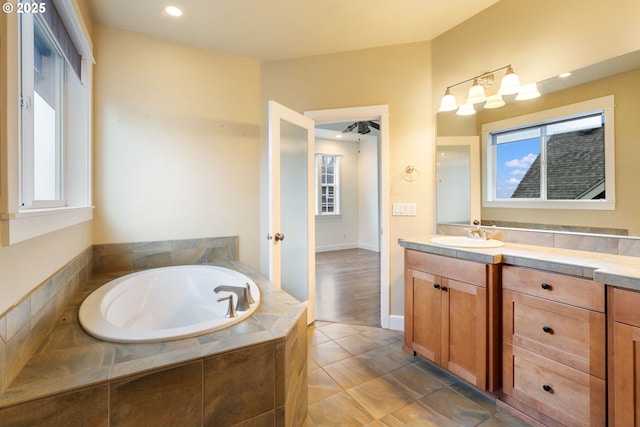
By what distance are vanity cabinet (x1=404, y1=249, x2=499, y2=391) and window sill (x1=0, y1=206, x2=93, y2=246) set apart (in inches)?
81.6

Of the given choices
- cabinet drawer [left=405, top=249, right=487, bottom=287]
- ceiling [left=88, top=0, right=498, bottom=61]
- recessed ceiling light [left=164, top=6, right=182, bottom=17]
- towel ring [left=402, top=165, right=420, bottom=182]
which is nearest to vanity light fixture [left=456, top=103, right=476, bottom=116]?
towel ring [left=402, top=165, right=420, bottom=182]

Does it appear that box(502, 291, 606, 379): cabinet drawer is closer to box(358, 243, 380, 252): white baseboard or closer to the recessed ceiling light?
the recessed ceiling light

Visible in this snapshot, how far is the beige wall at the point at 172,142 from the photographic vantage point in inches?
91.7

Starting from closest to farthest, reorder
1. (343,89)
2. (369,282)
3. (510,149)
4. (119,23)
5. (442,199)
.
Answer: (510,149) < (119,23) < (442,199) < (343,89) < (369,282)

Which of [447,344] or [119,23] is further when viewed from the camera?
[119,23]

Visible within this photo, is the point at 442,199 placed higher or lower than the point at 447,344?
higher

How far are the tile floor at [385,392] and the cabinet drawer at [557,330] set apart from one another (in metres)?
0.46

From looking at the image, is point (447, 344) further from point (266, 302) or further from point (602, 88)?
point (602, 88)

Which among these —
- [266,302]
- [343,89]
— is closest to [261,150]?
[343,89]

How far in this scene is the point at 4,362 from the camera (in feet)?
2.93

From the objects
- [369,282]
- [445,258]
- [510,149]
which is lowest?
[369,282]

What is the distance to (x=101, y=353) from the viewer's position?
110cm

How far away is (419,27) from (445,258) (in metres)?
1.91

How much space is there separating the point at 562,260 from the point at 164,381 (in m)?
1.83
